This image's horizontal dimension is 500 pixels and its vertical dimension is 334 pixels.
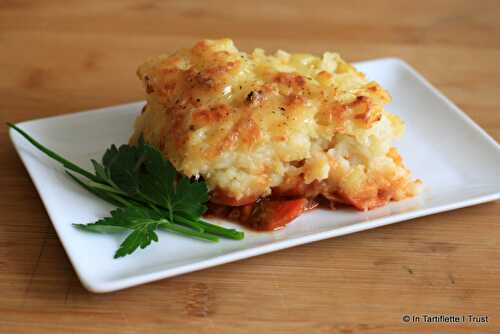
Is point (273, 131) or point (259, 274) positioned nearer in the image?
point (259, 274)

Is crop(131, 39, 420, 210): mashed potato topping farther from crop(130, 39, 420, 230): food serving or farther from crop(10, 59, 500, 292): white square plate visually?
crop(10, 59, 500, 292): white square plate

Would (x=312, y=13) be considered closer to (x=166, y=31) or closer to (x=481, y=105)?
(x=166, y=31)

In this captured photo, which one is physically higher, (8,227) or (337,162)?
(337,162)

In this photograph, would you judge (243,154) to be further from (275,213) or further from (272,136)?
(275,213)

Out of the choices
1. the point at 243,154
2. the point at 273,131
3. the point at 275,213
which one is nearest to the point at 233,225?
the point at 275,213

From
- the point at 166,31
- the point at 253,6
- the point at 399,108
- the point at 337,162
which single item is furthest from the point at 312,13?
the point at 337,162

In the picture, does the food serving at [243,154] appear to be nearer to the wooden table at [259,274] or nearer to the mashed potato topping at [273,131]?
the mashed potato topping at [273,131]

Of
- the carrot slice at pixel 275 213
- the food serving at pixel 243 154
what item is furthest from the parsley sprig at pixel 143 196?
the carrot slice at pixel 275 213
